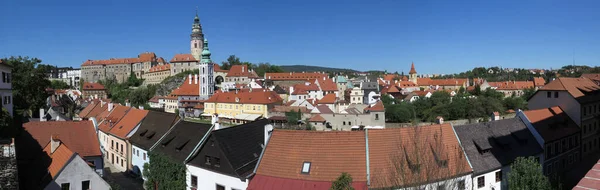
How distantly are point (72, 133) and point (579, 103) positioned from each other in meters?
33.0

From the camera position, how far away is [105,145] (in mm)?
32594

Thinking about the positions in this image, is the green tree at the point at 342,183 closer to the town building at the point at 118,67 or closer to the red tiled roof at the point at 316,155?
the red tiled roof at the point at 316,155

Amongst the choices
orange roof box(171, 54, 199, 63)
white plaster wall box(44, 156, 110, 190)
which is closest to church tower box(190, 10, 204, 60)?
orange roof box(171, 54, 199, 63)

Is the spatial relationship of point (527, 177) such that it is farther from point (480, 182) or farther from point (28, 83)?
point (28, 83)

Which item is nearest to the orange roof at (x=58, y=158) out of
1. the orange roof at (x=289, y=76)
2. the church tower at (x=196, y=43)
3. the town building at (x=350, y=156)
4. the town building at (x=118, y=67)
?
the town building at (x=350, y=156)

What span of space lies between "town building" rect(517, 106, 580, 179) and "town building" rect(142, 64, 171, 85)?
103138mm

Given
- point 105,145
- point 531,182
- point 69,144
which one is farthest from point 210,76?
point 531,182

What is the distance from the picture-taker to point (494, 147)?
20.6 meters

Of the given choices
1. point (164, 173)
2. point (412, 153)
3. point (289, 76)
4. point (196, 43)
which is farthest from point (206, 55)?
point (412, 153)

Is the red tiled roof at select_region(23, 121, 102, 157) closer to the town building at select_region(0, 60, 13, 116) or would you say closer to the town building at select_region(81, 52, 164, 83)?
the town building at select_region(0, 60, 13, 116)

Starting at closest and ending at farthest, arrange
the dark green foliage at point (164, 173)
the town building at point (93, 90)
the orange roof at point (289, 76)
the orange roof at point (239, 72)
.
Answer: the dark green foliage at point (164, 173) < the orange roof at point (239, 72) < the orange roof at point (289, 76) < the town building at point (93, 90)

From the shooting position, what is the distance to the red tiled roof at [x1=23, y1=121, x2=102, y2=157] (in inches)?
886

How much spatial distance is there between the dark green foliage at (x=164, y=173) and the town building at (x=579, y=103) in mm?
26646

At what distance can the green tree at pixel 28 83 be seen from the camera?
3838 cm
